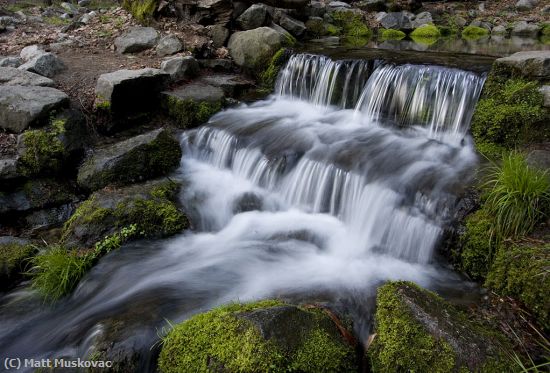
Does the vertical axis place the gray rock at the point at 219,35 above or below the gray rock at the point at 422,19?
below

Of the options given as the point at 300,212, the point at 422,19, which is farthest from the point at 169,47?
the point at 422,19

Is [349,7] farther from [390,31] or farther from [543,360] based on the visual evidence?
[543,360]

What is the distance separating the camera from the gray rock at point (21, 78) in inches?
291

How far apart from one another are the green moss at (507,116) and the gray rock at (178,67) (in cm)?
578

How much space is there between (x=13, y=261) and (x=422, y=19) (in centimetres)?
1721

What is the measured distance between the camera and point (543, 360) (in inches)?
125

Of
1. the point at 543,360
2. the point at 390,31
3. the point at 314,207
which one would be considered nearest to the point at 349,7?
the point at 390,31

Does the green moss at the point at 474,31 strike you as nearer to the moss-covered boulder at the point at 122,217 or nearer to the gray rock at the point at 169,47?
the gray rock at the point at 169,47

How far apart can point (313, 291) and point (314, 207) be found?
1.91 meters

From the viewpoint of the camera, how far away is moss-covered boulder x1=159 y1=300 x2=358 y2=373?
9.51 ft

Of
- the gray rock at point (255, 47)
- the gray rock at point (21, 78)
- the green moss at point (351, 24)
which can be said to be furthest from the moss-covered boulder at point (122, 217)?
the green moss at point (351, 24)

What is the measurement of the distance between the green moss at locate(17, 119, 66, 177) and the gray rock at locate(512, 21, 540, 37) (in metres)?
16.0

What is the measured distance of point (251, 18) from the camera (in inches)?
432

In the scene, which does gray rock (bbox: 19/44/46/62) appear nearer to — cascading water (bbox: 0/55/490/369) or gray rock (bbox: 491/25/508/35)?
cascading water (bbox: 0/55/490/369)
